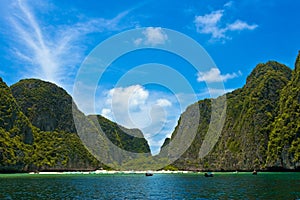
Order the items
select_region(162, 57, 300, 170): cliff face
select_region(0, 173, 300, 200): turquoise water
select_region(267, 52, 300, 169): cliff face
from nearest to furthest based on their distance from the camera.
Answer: select_region(0, 173, 300, 200): turquoise water → select_region(267, 52, 300, 169): cliff face → select_region(162, 57, 300, 170): cliff face

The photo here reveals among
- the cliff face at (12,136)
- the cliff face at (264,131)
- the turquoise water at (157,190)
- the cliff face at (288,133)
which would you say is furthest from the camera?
the cliff face at (12,136)

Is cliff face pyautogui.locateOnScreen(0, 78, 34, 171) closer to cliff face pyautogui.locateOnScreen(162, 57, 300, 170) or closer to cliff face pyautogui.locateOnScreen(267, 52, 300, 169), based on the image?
cliff face pyautogui.locateOnScreen(162, 57, 300, 170)

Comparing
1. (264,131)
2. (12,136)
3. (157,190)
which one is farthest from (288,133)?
(12,136)

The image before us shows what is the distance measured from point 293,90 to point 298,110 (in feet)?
38.3

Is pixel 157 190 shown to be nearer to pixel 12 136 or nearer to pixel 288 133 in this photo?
pixel 288 133

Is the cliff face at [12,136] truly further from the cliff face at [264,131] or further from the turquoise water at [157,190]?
the cliff face at [264,131]

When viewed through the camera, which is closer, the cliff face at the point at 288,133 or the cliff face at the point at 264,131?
the cliff face at the point at 288,133

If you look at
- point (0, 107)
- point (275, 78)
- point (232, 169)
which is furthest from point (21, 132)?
point (275, 78)

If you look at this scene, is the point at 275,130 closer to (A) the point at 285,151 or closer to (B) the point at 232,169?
(A) the point at 285,151

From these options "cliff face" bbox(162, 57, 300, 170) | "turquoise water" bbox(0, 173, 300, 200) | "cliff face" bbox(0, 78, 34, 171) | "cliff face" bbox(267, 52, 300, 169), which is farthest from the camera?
"cliff face" bbox(0, 78, 34, 171)

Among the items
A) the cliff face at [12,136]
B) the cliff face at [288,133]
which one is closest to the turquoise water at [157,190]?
the cliff face at [288,133]

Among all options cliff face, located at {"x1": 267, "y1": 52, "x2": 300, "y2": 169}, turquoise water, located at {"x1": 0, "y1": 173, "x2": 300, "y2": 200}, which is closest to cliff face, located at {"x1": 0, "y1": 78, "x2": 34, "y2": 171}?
turquoise water, located at {"x1": 0, "y1": 173, "x2": 300, "y2": 200}

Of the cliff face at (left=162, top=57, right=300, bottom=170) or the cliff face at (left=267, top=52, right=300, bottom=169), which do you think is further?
the cliff face at (left=162, top=57, right=300, bottom=170)

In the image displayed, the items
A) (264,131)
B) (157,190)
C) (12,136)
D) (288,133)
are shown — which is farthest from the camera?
(264,131)
